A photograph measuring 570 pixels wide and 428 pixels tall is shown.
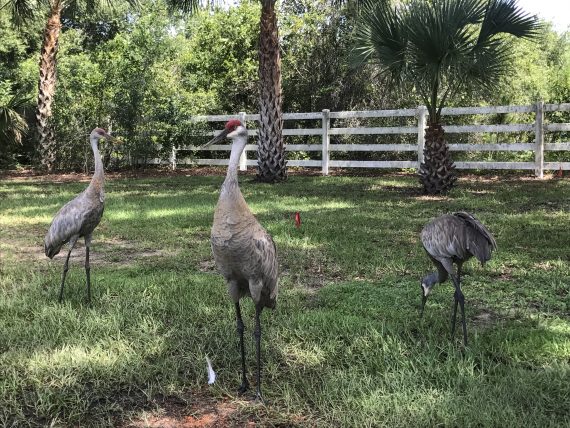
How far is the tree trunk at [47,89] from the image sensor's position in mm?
17922

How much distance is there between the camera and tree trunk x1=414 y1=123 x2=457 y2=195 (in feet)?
37.7

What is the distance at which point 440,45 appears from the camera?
32.7 feet

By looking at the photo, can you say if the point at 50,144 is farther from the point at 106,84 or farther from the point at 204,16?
the point at 204,16

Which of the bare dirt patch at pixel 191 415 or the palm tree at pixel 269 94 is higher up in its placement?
the palm tree at pixel 269 94

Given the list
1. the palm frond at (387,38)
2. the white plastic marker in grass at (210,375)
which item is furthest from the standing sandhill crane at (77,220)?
the palm frond at (387,38)

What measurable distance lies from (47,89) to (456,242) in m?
17.4

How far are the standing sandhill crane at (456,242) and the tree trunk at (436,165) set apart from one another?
7436 millimetres

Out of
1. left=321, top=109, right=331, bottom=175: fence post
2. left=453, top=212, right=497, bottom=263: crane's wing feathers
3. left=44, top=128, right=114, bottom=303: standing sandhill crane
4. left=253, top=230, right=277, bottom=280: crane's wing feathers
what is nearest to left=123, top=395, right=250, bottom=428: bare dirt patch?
left=253, top=230, right=277, bottom=280: crane's wing feathers

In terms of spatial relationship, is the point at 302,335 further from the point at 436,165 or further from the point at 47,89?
the point at 47,89

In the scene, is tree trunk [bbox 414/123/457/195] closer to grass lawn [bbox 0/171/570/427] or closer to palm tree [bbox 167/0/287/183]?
grass lawn [bbox 0/171/570/427]

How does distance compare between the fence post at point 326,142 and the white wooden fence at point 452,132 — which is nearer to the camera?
the white wooden fence at point 452,132

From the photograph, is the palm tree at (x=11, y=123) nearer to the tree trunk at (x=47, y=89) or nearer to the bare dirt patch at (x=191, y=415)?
the tree trunk at (x=47, y=89)

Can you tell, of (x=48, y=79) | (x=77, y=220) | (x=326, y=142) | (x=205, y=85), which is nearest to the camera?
(x=77, y=220)

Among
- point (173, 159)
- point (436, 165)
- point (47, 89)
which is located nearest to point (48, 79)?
point (47, 89)
